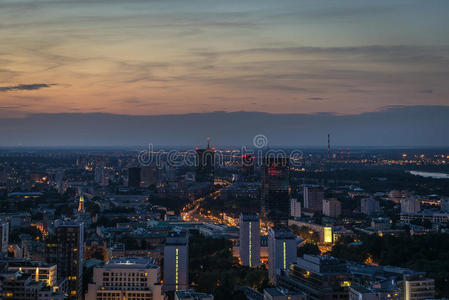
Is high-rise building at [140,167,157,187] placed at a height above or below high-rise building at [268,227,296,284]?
above

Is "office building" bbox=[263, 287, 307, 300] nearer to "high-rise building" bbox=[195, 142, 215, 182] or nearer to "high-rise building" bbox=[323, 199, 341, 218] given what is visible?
"high-rise building" bbox=[323, 199, 341, 218]

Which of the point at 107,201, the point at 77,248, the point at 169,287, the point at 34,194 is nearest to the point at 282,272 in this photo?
the point at 169,287

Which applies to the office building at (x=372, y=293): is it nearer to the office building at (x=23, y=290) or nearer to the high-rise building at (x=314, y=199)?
the office building at (x=23, y=290)

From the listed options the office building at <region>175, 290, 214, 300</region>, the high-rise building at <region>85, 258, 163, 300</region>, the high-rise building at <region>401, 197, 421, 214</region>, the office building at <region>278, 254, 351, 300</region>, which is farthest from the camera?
the high-rise building at <region>401, 197, 421, 214</region>

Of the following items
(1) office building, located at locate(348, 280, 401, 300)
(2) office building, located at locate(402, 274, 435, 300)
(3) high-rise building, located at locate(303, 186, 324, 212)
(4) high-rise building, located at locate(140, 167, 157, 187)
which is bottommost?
(2) office building, located at locate(402, 274, 435, 300)

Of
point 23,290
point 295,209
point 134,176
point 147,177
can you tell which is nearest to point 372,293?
point 23,290

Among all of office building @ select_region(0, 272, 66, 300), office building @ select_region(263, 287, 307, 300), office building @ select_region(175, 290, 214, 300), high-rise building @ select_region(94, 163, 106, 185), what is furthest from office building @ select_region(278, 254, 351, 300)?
high-rise building @ select_region(94, 163, 106, 185)

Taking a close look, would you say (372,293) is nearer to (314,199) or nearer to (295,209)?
(295,209)
